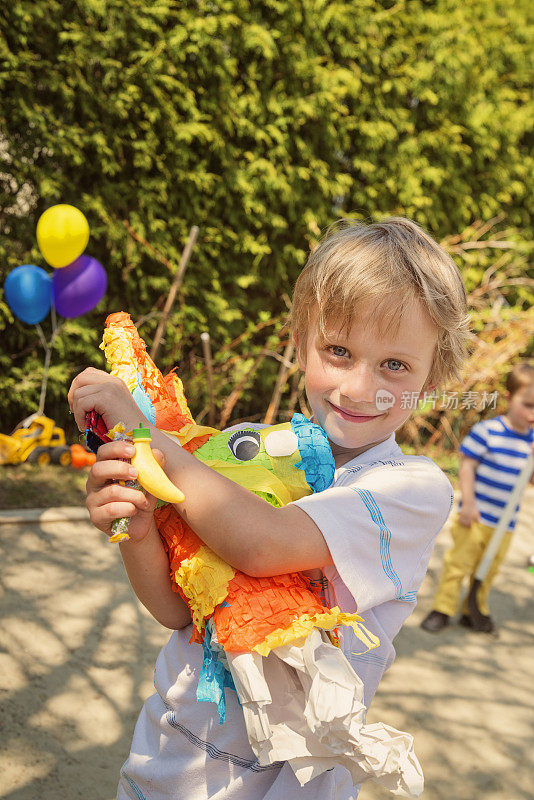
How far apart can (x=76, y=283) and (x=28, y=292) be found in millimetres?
Answer: 326

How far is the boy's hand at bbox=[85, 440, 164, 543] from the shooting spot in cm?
91

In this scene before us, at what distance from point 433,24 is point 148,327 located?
3.74 metres

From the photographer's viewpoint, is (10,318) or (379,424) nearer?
(379,424)

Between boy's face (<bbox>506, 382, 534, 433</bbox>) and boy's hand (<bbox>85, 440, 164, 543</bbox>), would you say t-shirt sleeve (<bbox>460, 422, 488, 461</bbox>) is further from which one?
boy's hand (<bbox>85, 440, 164, 543</bbox>)

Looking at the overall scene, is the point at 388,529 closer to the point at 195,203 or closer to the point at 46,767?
the point at 46,767

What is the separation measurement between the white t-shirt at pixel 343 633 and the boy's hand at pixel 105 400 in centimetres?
30

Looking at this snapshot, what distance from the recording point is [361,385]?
1.23m

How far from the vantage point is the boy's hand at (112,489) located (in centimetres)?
91

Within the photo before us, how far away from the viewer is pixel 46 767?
2381 mm

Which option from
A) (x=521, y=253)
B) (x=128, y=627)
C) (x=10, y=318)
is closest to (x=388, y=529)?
(x=128, y=627)

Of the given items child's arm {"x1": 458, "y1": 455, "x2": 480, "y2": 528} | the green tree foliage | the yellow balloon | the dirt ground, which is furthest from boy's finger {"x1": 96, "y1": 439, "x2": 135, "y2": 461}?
the green tree foliage

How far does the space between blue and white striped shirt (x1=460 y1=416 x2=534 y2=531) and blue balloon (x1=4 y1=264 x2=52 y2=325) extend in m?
2.98

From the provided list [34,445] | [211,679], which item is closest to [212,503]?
[211,679]

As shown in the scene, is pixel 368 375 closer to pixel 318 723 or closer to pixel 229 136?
pixel 318 723
